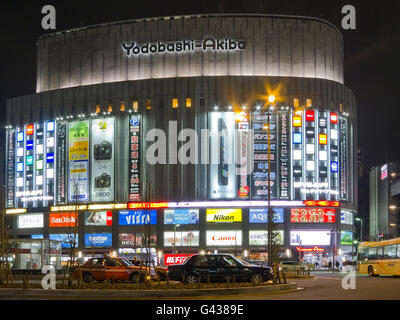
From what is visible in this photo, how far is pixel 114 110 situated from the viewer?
109438 mm

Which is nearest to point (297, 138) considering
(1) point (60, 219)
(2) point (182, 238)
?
(2) point (182, 238)

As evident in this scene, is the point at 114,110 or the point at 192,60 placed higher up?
the point at 192,60

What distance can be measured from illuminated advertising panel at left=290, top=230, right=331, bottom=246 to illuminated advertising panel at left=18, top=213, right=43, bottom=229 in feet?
129

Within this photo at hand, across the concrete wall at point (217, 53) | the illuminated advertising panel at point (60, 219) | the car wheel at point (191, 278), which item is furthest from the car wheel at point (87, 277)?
the concrete wall at point (217, 53)

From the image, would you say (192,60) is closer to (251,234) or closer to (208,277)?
(251,234)

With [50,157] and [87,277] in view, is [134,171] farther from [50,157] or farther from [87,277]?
[87,277]

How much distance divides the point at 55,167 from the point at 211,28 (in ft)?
103

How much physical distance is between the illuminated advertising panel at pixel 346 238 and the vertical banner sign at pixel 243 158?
16252 millimetres

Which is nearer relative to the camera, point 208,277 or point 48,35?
point 208,277

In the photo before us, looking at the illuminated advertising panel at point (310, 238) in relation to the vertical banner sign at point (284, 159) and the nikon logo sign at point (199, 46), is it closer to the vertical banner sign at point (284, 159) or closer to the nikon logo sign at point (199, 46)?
the vertical banner sign at point (284, 159)

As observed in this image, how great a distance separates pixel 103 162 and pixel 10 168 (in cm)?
1689

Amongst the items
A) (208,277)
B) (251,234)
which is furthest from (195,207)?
(208,277)

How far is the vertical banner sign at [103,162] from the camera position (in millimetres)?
107875

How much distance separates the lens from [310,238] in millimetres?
105062
